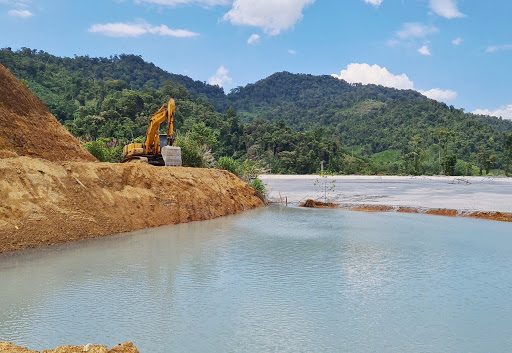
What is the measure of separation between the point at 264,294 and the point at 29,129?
1691cm

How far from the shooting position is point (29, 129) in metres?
22.6

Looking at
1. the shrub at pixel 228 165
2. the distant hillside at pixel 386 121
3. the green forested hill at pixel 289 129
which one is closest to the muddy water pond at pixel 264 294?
the shrub at pixel 228 165

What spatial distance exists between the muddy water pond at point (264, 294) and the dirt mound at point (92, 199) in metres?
0.96

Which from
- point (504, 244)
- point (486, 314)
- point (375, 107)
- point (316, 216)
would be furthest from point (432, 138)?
point (486, 314)

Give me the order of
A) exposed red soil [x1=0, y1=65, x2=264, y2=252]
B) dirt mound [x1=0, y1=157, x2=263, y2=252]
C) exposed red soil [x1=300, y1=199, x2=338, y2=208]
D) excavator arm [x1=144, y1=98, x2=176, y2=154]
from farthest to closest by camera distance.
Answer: exposed red soil [x1=300, y1=199, x2=338, y2=208] → excavator arm [x1=144, y1=98, x2=176, y2=154] → exposed red soil [x1=0, y1=65, x2=264, y2=252] → dirt mound [x1=0, y1=157, x2=263, y2=252]

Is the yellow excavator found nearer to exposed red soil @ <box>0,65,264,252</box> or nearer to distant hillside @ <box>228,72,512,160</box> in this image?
exposed red soil @ <box>0,65,264,252</box>

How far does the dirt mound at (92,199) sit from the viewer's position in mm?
15492

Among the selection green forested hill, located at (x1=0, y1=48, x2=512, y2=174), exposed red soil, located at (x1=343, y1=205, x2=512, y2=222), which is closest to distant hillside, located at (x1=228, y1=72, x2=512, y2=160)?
green forested hill, located at (x1=0, y1=48, x2=512, y2=174)

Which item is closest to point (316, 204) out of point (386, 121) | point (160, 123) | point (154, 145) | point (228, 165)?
point (228, 165)

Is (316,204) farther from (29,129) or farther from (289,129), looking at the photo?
(289,129)

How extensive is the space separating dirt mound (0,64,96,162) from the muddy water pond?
7.42 m

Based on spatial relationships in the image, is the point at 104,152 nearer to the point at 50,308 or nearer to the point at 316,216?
the point at 316,216

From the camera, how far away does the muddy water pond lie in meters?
8.12

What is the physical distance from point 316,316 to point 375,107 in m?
130
